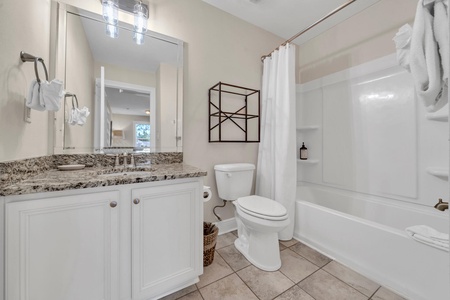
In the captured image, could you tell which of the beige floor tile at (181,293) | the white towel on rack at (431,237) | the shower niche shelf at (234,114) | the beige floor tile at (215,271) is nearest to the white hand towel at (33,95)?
the shower niche shelf at (234,114)

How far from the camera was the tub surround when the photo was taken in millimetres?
735

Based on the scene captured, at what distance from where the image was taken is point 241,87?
1906 millimetres

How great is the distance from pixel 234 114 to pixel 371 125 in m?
1.43

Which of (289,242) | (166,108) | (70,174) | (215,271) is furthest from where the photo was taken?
(289,242)

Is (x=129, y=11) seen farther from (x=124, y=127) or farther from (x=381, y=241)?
(x=381, y=241)

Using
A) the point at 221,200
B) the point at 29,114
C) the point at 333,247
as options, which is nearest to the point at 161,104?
the point at 29,114

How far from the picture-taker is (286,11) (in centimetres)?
187

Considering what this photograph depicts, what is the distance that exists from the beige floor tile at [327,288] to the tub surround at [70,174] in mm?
1059

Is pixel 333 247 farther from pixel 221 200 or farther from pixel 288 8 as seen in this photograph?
pixel 288 8

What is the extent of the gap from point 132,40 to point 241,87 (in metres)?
1.10

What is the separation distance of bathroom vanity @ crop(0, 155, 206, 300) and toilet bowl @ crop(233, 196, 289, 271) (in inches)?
17.4

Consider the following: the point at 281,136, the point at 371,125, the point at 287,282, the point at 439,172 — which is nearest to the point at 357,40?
the point at 371,125

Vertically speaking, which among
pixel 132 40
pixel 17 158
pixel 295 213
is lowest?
pixel 295 213

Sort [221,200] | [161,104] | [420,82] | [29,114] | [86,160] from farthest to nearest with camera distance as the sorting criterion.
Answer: [221,200] < [161,104] < [86,160] < [29,114] < [420,82]
